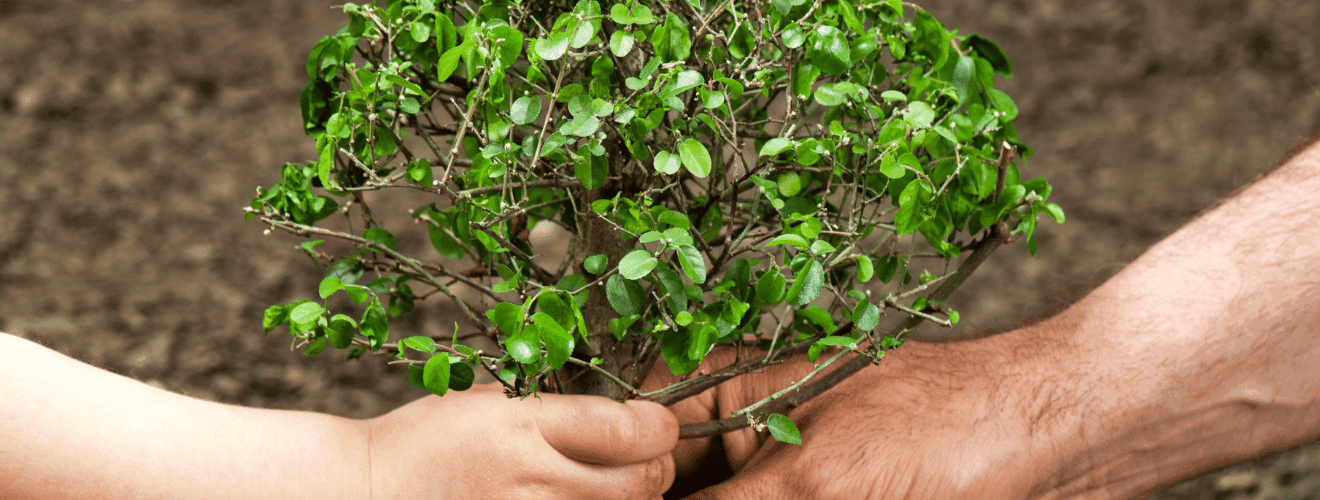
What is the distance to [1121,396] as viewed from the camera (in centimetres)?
62

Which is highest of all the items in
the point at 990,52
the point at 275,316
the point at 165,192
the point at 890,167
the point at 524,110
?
the point at 990,52

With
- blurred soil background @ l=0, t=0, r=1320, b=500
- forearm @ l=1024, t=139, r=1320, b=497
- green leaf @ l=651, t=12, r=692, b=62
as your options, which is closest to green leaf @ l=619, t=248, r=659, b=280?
green leaf @ l=651, t=12, r=692, b=62

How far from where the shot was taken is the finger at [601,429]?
0.52 metres

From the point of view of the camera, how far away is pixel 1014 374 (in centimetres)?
65

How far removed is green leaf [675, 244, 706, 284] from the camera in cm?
42

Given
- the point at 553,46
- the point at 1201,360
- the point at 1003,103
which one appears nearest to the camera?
the point at 553,46

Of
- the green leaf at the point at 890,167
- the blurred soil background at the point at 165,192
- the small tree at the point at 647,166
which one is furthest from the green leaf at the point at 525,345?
the blurred soil background at the point at 165,192

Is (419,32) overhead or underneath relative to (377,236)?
overhead

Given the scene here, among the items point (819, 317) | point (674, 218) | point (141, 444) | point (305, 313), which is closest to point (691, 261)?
point (674, 218)

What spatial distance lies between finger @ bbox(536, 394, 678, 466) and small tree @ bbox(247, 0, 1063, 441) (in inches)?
1.5

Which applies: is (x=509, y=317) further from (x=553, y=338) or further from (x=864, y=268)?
(x=864, y=268)

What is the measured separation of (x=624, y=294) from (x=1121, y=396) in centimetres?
43

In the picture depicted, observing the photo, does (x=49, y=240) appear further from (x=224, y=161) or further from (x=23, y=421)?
(x=23, y=421)

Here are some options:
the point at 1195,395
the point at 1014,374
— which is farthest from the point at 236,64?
the point at 1195,395
